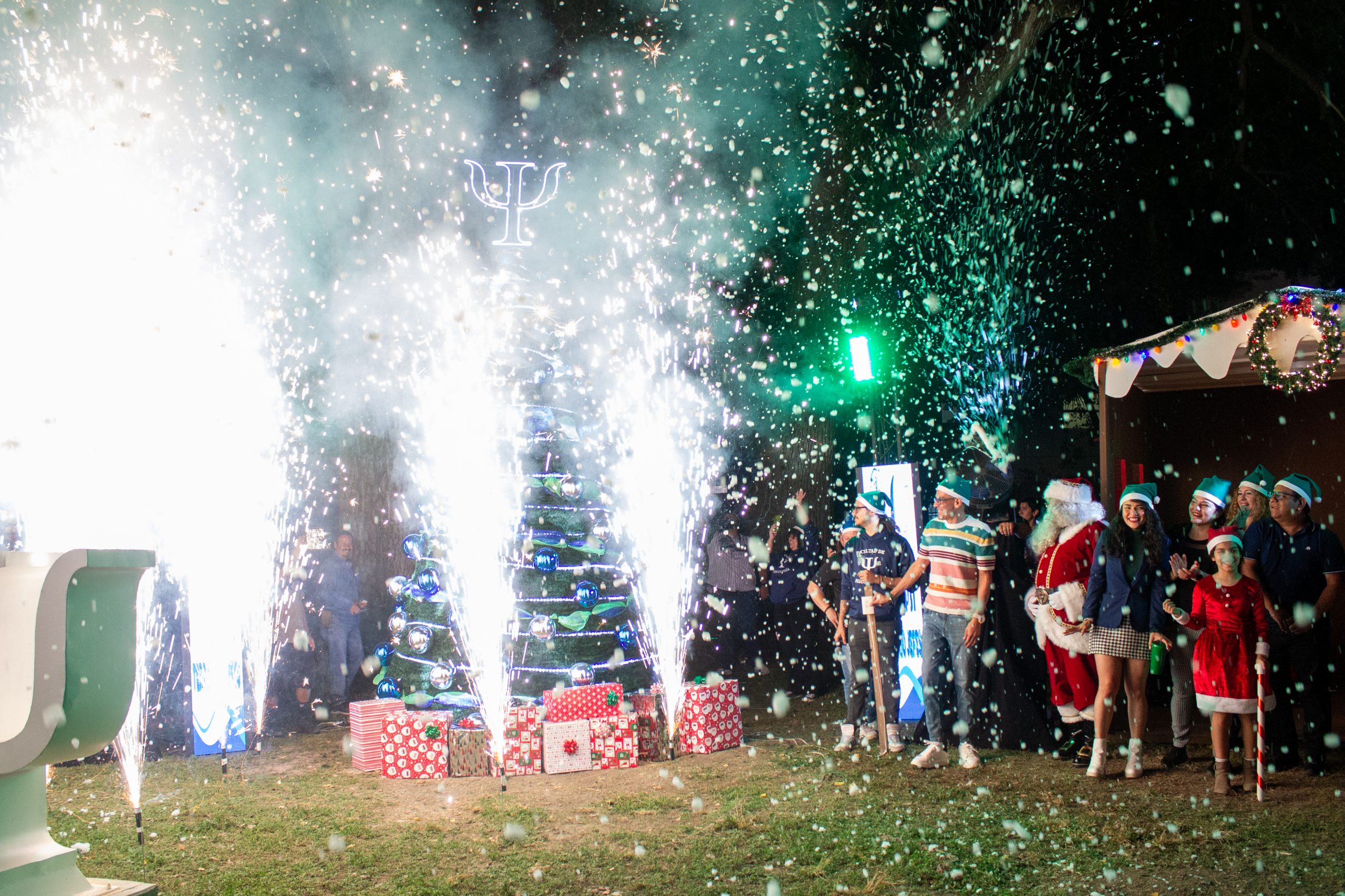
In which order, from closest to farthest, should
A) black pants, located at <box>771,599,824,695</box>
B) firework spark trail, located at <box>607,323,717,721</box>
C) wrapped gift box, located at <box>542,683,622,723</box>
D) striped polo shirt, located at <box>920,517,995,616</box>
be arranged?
striped polo shirt, located at <box>920,517,995,616</box> < wrapped gift box, located at <box>542,683,622,723</box> < firework spark trail, located at <box>607,323,717,721</box> < black pants, located at <box>771,599,824,695</box>

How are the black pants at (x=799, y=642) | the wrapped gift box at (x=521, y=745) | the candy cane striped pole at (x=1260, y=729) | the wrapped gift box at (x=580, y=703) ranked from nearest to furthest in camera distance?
the candy cane striped pole at (x=1260, y=729)
the wrapped gift box at (x=521, y=745)
the wrapped gift box at (x=580, y=703)
the black pants at (x=799, y=642)

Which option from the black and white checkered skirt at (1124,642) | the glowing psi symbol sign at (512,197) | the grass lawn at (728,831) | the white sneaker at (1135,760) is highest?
the glowing psi symbol sign at (512,197)

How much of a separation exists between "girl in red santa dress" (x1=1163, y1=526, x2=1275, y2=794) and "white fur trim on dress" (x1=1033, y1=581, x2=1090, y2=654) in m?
0.63

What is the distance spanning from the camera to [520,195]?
7586 mm

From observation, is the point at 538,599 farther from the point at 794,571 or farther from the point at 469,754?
the point at 794,571

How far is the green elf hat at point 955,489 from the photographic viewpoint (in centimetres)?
627

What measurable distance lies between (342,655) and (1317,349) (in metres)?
8.70

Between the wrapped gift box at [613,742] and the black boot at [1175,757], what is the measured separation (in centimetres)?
345

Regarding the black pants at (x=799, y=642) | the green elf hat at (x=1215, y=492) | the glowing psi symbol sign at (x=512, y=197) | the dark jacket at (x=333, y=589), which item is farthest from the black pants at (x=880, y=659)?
the dark jacket at (x=333, y=589)

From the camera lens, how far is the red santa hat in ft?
20.6

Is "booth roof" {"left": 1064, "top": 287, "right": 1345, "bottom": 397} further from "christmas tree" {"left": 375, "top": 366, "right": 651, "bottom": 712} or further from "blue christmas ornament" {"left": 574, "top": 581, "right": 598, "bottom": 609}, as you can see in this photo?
"blue christmas ornament" {"left": 574, "top": 581, "right": 598, "bottom": 609}

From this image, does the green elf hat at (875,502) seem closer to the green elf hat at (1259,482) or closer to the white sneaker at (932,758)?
the white sneaker at (932,758)

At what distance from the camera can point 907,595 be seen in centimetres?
712

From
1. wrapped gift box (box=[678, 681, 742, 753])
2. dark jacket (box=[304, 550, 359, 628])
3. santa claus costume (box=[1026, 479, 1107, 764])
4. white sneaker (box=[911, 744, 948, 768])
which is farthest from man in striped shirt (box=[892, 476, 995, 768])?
dark jacket (box=[304, 550, 359, 628])
